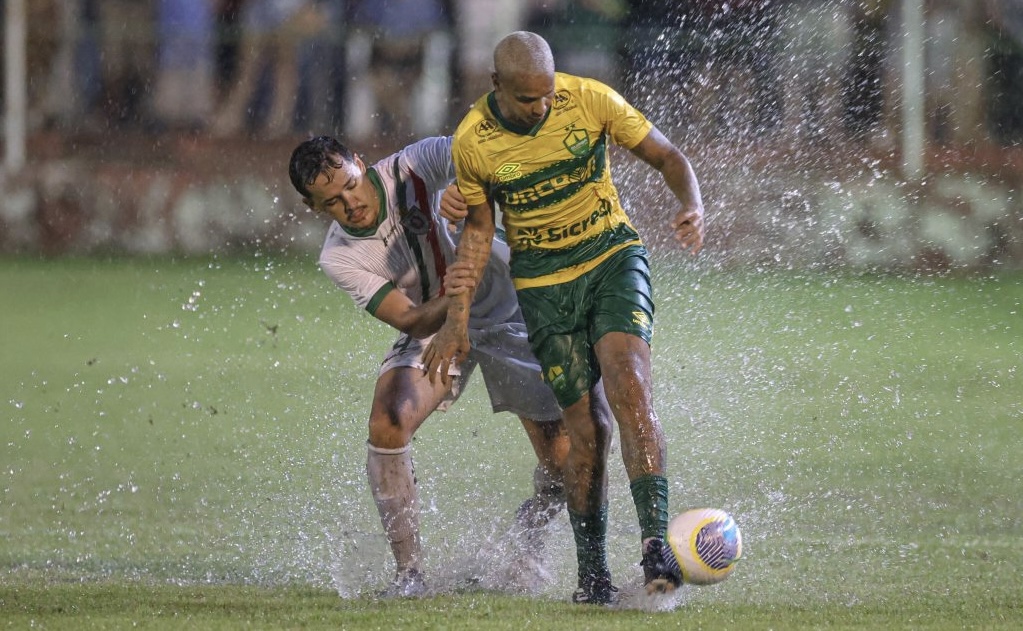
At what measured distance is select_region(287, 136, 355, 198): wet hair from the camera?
17.3ft

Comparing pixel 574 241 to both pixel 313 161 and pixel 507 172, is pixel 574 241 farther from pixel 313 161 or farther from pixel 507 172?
pixel 313 161

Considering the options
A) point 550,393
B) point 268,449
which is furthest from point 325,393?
point 550,393

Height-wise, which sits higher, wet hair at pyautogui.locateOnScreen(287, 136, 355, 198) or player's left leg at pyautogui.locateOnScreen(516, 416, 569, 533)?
wet hair at pyautogui.locateOnScreen(287, 136, 355, 198)

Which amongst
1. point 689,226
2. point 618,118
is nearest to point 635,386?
point 689,226

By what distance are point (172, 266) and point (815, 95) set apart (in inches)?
246

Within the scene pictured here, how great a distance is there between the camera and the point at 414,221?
18.2ft

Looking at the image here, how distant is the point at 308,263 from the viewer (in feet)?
49.5

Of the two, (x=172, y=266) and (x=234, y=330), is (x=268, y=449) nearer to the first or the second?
(x=234, y=330)

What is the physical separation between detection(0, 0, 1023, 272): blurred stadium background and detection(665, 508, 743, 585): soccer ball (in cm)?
824

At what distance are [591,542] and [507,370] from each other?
2.65 ft

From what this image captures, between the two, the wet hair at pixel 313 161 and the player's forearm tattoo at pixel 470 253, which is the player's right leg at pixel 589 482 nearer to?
the player's forearm tattoo at pixel 470 253

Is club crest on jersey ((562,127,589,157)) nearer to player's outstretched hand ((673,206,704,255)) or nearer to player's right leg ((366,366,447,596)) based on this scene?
player's outstretched hand ((673,206,704,255))

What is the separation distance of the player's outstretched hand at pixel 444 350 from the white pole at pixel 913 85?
9.99 m

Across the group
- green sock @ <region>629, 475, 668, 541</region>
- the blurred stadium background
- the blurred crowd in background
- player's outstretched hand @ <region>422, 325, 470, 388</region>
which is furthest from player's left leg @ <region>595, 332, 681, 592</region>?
the blurred crowd in background
